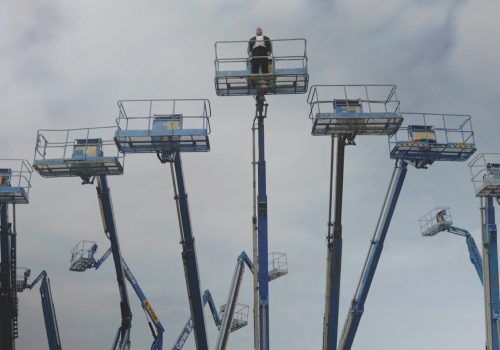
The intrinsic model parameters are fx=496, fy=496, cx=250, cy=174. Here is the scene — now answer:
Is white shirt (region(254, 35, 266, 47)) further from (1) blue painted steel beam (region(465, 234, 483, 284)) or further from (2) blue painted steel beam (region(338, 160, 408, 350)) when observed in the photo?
(1) blue painted steel beam (region(465, 234, 483, 284))

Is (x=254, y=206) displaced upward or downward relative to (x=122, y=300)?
upward

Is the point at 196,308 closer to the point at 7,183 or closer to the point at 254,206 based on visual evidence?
the point at 254,206

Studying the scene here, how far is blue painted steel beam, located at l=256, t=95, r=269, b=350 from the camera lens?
659 inches

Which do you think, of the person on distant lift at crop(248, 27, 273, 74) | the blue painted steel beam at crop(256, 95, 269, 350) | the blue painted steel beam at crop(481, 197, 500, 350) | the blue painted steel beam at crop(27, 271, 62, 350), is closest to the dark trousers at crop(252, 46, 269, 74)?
the person on distant lift at crop(248, 27, 273, 74)

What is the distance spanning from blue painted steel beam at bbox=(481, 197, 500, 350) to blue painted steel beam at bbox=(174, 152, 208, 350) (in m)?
12.7

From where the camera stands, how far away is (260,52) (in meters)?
17.4

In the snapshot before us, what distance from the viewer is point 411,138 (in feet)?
65.8

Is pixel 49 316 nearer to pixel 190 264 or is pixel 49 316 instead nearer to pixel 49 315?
pixel 49 315

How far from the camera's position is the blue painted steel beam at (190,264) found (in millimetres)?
19297

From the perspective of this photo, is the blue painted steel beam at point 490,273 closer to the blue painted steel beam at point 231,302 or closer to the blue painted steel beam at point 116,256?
the blue painted steel beam at point 231,302

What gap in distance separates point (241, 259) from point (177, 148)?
8.21 m

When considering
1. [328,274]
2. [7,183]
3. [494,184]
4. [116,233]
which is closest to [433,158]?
[494,184]

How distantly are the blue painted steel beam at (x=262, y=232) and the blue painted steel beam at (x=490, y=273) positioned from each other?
458 inches

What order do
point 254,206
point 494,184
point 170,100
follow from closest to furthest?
point 254,206 < point 170,100 < point 494,184
